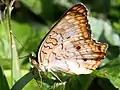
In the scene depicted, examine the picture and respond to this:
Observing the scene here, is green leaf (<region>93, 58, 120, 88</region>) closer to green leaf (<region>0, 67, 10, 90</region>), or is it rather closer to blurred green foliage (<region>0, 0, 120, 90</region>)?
blurred green foliage (<region>0, 0, 120, 90</region>)

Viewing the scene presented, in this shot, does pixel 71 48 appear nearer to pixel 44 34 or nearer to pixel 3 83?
pixel 3 83

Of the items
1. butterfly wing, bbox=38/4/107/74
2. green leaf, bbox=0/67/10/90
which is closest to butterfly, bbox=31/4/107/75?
butterfly wing, bbox=38/4/107/74

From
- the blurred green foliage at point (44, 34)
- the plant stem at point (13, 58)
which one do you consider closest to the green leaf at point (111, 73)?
the blurred green foliage at point (44, 34)

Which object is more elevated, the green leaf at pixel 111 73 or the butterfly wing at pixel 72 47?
the butterfly wing at pixel 72 47

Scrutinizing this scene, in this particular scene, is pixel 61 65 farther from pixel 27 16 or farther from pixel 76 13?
pixel 27 16

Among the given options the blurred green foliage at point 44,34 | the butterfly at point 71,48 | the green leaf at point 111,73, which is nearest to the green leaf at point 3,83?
the blurred green foliage at point 44,34

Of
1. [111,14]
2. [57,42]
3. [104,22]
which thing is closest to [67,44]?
[57,42]

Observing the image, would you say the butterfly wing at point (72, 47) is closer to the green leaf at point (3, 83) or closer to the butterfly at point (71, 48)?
the butterfly at point (71, 48)
